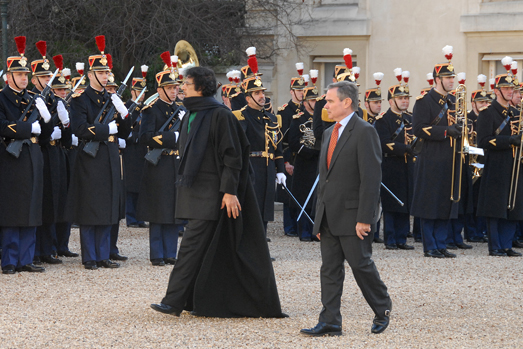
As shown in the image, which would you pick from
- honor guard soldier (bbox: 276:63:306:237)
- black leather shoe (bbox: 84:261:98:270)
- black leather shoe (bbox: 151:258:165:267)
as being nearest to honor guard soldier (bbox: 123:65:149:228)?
honor guard soldier (bbox: 276:63:306:237)

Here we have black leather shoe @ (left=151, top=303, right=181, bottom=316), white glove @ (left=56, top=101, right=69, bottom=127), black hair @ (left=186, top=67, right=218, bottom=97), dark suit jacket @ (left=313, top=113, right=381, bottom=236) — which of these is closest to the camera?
dark suit jacket @ (left=313, top=113, right=381, bottom=236)

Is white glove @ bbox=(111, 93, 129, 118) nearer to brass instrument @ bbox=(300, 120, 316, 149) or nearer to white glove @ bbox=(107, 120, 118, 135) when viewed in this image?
white glove @ bbox=(107, 120, 118, 135)

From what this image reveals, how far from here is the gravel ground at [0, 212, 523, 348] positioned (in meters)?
5.95

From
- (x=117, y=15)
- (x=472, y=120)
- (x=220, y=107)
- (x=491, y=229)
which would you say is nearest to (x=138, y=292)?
(x=220, y=107)

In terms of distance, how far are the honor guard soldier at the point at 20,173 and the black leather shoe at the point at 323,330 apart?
3.81 m

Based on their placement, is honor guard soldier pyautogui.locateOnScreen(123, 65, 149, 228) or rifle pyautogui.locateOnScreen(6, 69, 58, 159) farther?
honor guard soldier pyautogui.locateOnScreen(123, 65, 149, 228)

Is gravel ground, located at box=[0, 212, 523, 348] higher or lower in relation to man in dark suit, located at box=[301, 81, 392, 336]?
lower

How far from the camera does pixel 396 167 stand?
450 inches

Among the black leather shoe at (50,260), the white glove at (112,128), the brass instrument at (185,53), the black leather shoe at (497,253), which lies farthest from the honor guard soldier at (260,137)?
the brass instrument at (185,53)

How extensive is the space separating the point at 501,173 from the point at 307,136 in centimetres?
264

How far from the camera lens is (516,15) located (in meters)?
16.2

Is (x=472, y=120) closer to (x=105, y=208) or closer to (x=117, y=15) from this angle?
(x=105, y=208)

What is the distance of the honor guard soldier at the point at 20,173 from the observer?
28.7ft

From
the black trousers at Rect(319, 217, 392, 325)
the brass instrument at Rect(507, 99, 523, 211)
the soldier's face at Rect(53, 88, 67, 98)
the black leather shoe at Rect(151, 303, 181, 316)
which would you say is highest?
the soldier's face at Rect(53, 88, 67, 98)
